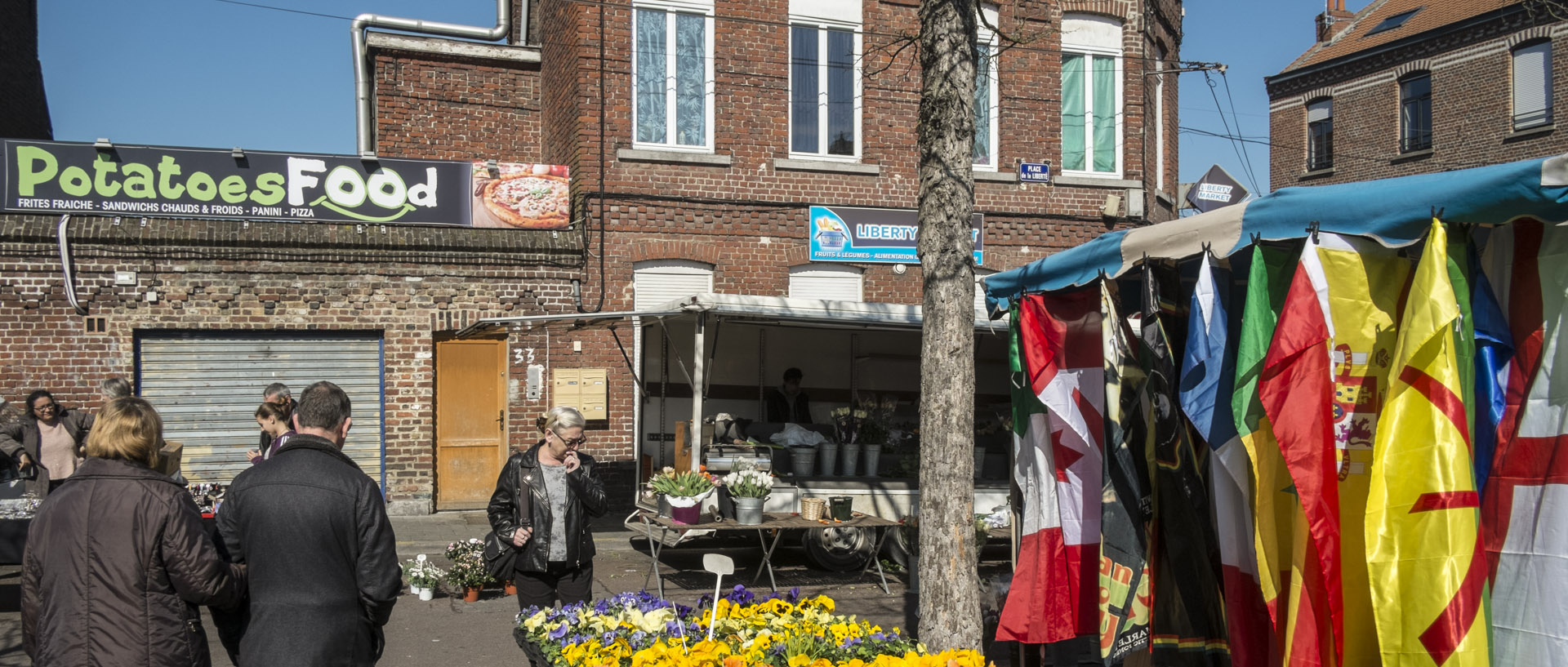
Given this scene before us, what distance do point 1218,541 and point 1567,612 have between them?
4.37 ft

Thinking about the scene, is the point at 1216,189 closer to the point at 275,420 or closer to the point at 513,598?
the point at 513,598

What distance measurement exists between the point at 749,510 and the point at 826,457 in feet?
6.62

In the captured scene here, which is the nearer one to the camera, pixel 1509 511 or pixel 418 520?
pixel 1509 511

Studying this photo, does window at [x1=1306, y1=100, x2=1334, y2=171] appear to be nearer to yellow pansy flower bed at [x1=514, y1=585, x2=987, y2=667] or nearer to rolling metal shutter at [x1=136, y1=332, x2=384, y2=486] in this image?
rolling metal shutter at [x1=136, y1=332, x2=384, y2=486]

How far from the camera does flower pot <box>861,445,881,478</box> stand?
36.9ft

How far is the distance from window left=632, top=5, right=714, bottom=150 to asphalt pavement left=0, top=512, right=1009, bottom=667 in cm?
499

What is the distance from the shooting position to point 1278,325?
4293 mm

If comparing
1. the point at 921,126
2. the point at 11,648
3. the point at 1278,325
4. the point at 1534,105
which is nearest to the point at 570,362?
the point at 11,648

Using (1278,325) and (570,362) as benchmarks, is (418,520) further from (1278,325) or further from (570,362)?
(1278,325)

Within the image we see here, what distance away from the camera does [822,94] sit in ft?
48.5

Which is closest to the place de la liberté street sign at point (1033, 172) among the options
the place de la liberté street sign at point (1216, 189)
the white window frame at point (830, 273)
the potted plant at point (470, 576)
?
the white window frame at point (830, 273)

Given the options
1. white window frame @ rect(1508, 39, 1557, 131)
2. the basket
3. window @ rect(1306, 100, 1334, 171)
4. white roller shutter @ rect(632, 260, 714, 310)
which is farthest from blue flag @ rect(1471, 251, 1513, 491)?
window @ rect(1306, 100, 1334, 171)

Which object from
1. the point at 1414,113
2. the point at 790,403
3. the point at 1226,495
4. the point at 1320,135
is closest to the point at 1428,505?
the point at 1226,495

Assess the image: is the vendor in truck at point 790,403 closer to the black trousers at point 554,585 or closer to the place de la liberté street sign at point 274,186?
the place de la liberté street sign at point 274,186
